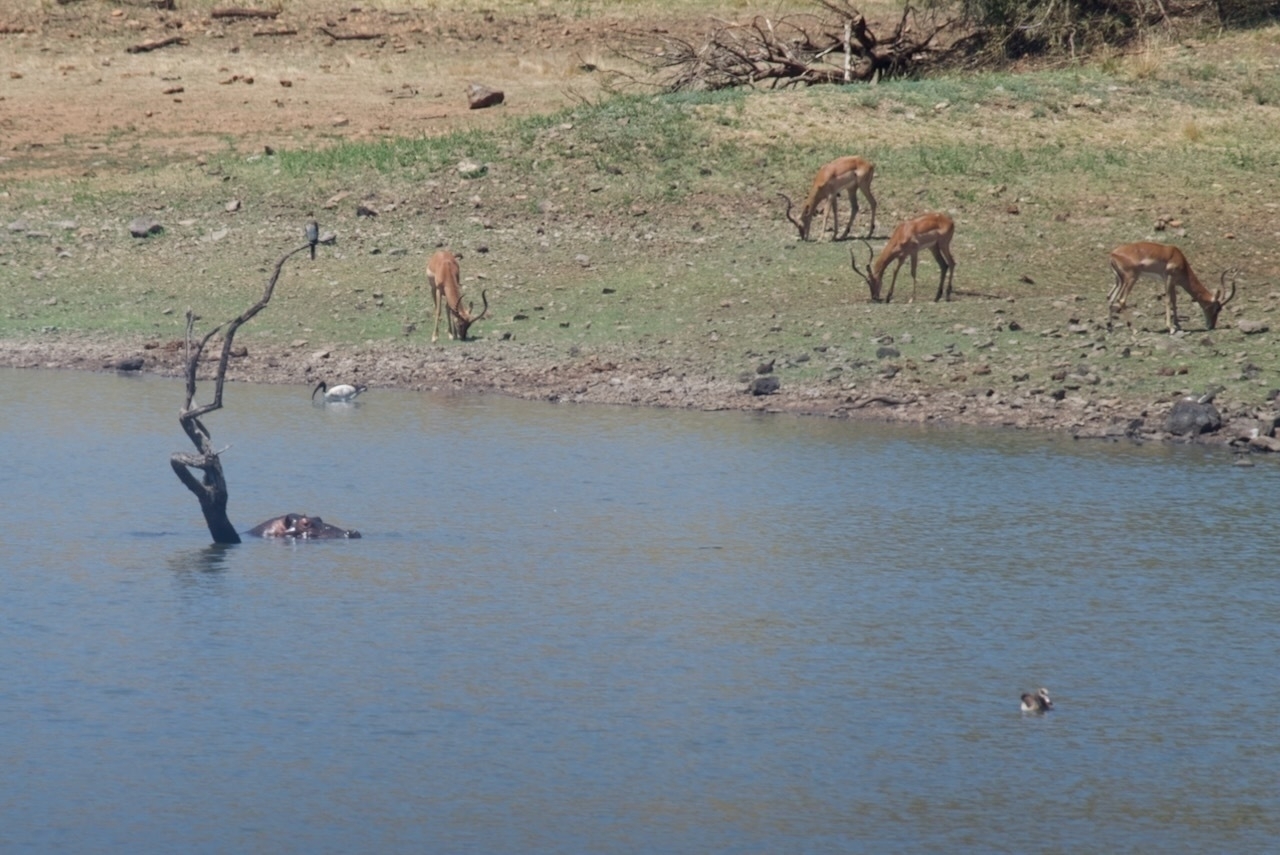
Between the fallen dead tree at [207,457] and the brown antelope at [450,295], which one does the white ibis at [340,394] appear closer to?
the brown antelope at [450,295]

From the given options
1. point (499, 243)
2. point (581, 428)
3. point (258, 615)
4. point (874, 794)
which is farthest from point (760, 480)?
point (499, 243)

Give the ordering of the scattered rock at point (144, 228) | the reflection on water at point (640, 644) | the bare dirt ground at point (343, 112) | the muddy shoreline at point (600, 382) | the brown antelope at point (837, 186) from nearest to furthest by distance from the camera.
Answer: the reflection on water at point (640, 644), the muddy shoreline at point (600, 382), the bare dirt ground at point (343, 112), the brown antelope at point (837, 186), the scattered rock at point (144, 228)

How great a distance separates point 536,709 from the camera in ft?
24.8

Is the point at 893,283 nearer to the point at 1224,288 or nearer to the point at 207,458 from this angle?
the point at 1224,288

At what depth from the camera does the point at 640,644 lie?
842 cm

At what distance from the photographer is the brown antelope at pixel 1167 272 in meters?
14.8

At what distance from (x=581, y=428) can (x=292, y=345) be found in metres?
3.52

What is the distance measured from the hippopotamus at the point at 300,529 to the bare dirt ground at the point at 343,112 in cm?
410

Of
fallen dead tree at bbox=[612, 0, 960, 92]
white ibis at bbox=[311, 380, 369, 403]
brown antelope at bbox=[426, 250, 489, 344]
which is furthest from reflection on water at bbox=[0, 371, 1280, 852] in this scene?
A: fallen dead tree at bbox=[612, 0, 960, 92]

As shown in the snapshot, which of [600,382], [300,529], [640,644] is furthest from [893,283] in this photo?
[640,644]

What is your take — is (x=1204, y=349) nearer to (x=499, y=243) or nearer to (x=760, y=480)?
(x=760, y=480)

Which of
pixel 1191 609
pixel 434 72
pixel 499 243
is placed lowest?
pixel 1191 609

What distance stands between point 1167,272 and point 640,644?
787 centimetres

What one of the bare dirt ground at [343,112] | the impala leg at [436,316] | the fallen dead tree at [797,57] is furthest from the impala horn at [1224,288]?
the fallen dead tree at [797,57]
